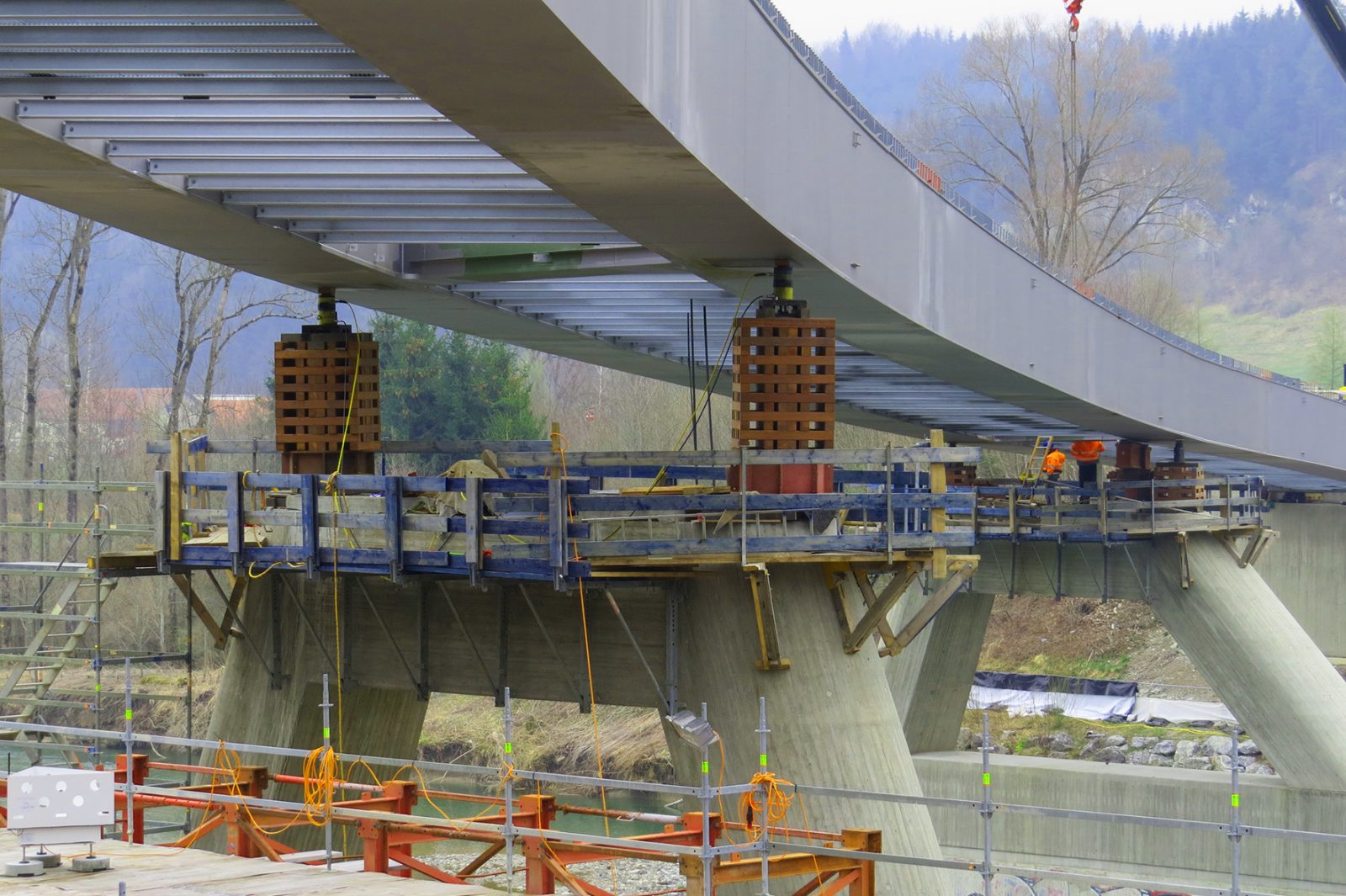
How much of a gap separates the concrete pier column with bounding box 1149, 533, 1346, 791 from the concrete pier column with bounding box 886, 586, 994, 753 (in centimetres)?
388

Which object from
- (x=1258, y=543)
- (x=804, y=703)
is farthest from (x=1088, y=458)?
(x=804, y=703)

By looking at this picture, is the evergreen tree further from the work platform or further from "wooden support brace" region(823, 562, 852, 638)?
"wooden support brace" region(823, 562, 852, 638)

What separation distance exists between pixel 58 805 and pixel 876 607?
725 cm

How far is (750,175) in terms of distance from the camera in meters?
12.6

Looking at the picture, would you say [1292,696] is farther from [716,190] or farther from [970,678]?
[716,190]

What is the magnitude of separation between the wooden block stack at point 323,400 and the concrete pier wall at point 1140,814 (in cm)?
1616

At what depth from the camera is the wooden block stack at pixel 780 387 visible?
1507 centimetres

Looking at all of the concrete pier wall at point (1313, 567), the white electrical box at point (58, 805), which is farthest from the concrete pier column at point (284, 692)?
the concrete pier wall at point (1313, 567)

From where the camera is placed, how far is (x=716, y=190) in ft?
39.9

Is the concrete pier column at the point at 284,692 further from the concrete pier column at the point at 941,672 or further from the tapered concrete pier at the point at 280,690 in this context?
the concrete pier column at the point at 941,672

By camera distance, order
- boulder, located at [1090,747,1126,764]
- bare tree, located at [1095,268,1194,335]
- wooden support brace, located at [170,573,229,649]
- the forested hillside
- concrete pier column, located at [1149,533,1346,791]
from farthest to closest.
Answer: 1. the forested hillside
2. bare tree, located at [1095,268,1194,335]
3. boulder, located at [1090,747,1126,764]
4. concrete pier column, located at [1149,533,1346,791]
5. wooden support brace, located at [170,573,229,649]

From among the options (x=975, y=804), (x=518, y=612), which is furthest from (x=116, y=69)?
(x=975, y=804)

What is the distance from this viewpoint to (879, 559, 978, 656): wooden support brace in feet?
48.5

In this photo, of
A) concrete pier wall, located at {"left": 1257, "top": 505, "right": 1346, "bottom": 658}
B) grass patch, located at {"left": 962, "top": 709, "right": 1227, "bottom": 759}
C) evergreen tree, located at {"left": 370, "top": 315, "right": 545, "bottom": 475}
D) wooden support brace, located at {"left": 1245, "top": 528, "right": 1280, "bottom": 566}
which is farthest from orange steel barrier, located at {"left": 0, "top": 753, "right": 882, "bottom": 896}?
evergreen tree, located at {"left": 370, "top": 315, "right": 545, "bottom": 475}
